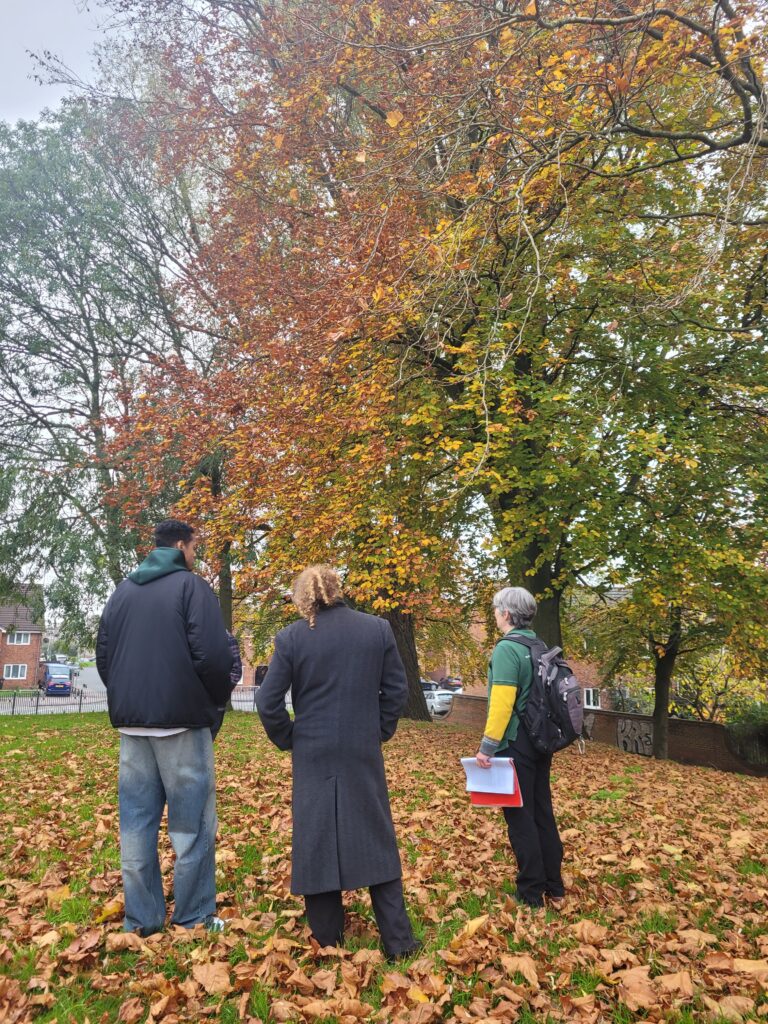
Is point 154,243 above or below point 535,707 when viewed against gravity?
above

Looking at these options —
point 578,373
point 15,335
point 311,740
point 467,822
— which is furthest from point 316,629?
point 15,335

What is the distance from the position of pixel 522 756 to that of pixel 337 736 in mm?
1386

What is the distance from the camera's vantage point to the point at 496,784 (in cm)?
426

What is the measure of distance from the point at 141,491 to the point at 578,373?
9823 millimetres

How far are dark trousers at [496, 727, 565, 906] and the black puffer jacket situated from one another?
1832 millimetres

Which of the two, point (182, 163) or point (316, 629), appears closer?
point (316, 629)

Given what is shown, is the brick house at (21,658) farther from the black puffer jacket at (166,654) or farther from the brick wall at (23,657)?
the black puffer jacket at (166,654)

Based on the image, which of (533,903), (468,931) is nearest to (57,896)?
(468,931)

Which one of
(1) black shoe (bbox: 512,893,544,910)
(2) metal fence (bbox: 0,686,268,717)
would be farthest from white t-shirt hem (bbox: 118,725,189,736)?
(2) metal fence (bbox: 0,686,268,717)

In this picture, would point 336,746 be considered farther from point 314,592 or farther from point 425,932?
point 425,932

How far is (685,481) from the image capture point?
478 inches

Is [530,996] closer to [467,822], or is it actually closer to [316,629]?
[316,629]

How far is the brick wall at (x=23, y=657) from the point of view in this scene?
57.4 metres

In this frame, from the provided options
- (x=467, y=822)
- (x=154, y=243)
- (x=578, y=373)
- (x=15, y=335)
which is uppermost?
(x=154, y=243)
